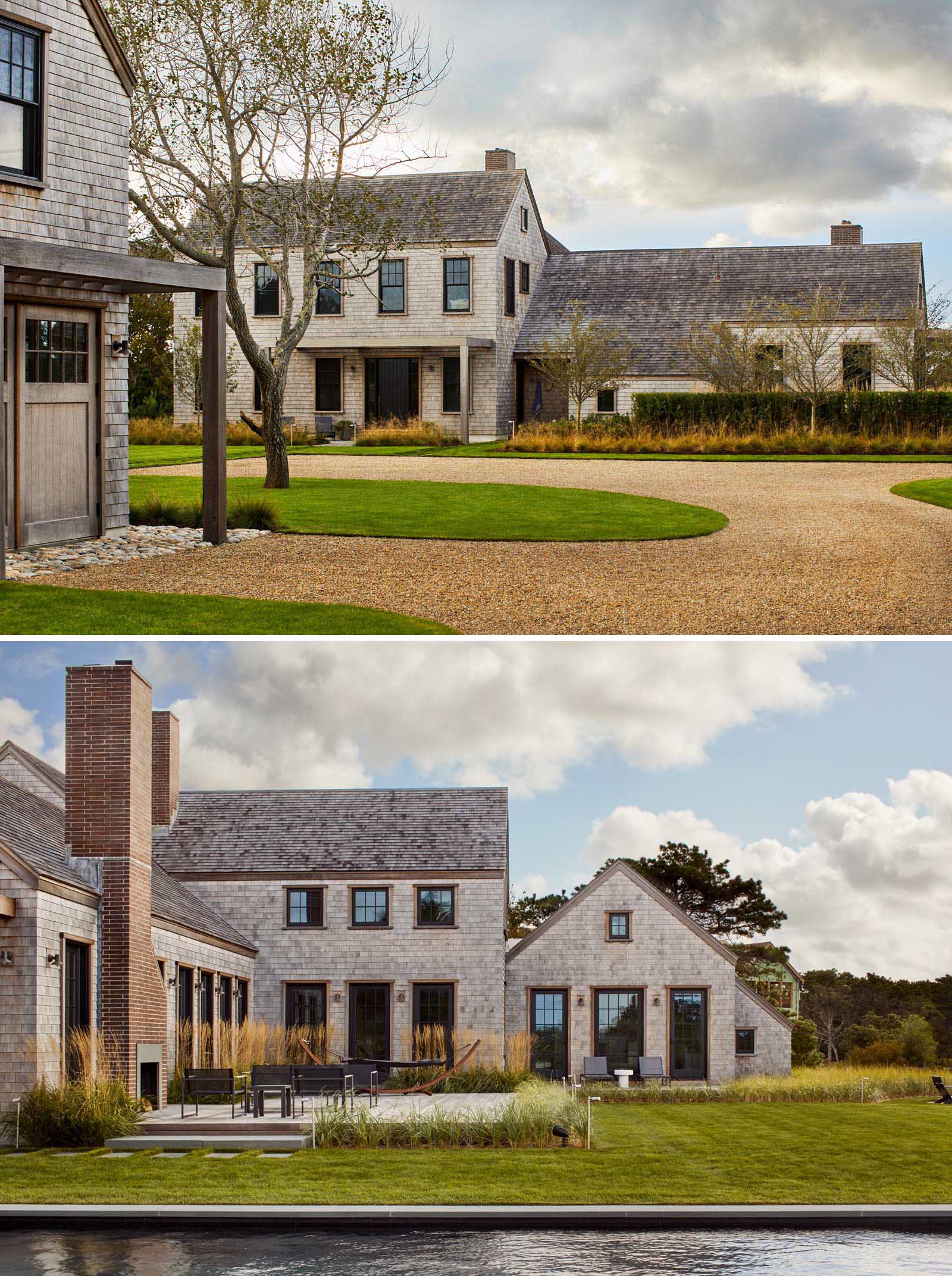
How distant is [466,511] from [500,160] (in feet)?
103

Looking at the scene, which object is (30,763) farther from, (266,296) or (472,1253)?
(266,296)

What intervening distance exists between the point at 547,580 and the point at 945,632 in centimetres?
433

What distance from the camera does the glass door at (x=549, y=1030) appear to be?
26047mm

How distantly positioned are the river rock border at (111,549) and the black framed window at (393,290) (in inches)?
1033

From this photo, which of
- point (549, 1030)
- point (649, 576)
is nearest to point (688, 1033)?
point (549, 1030)

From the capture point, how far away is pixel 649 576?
50.8 feet

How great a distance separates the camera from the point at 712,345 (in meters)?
41.1

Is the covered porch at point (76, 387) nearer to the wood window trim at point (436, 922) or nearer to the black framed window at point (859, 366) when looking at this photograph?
the wood window trim at point (436, 922)

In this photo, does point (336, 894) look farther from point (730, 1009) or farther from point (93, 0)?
point (93, 0)

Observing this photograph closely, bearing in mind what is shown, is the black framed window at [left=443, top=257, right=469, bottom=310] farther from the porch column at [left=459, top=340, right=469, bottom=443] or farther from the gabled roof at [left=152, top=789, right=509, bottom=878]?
the gabled roof at [left=152, top=789, right=509, bottom=878]

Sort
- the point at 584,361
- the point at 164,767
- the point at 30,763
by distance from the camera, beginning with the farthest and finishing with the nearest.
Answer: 1. the point at 584,361
2. the point at 164,767
3. the point at 30,763

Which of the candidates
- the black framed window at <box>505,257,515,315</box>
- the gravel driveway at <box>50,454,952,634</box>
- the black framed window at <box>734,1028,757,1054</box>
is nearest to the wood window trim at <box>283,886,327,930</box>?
the black framed window at <box>734,1028,757,1054</box>

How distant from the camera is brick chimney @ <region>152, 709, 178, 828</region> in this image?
24375mm

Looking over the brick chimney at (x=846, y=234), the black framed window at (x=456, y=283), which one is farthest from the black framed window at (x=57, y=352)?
the brick chimney at (x=846, y=234)
